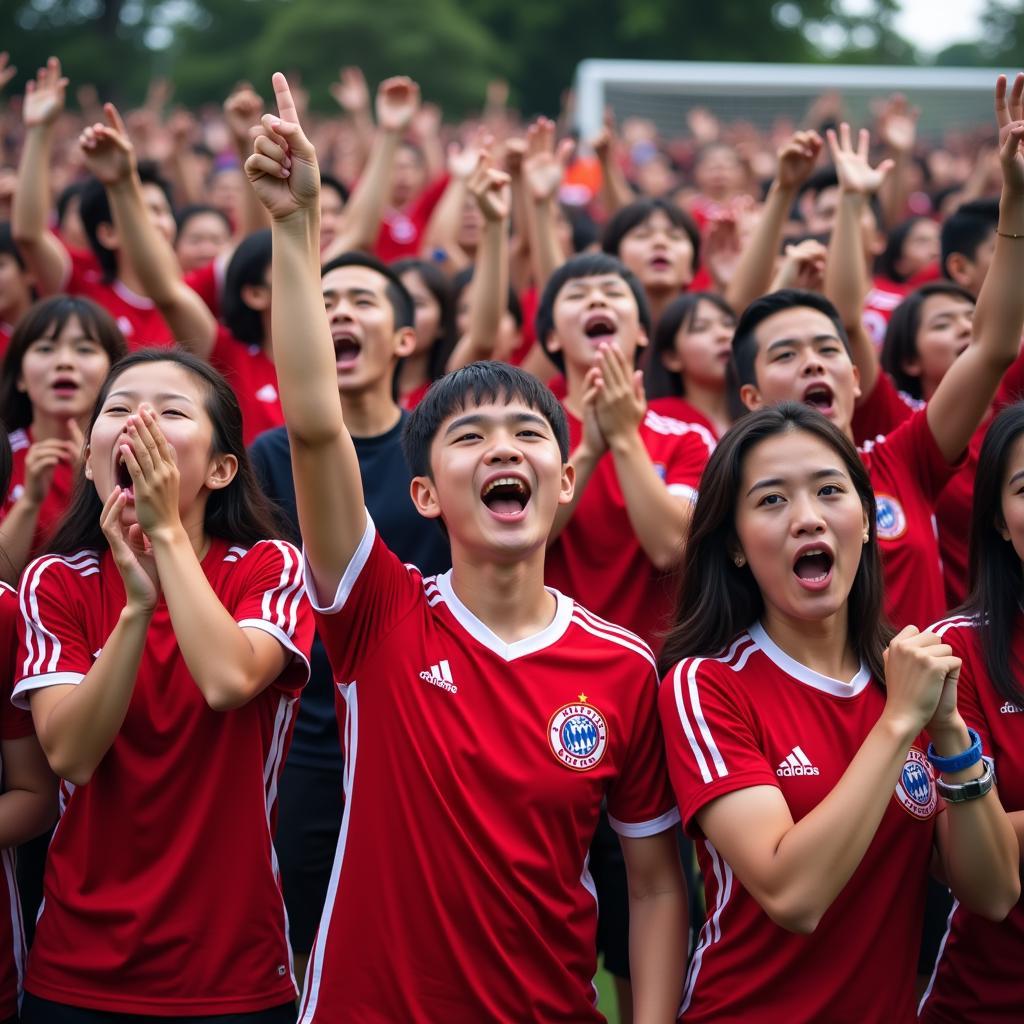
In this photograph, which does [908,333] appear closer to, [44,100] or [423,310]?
[423,310]

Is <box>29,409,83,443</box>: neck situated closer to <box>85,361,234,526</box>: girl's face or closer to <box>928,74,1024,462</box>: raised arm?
<box>85,361,234,526</box>: girl's face

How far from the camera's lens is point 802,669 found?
9.17 ft

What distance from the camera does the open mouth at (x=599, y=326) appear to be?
439 cm

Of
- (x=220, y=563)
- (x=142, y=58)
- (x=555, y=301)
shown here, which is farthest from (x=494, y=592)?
(x=142, y=58)

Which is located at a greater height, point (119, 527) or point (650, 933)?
point (119, 527)

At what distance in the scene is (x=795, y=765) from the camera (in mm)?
2654

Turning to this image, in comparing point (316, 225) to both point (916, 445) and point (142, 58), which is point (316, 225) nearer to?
point (916, 445)

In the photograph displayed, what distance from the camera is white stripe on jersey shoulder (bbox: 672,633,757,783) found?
2.60 meters

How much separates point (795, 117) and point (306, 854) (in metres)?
14.7

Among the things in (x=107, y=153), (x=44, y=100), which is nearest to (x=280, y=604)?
(x=107, y=153)

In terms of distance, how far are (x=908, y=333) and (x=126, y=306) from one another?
306cm

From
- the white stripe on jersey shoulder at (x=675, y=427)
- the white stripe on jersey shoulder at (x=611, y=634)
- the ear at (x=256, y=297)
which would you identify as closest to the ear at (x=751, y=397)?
the white stripe on jersey shoulder at (x=675, y=427)

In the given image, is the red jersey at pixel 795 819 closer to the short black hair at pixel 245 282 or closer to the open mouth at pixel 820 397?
the open mouth at pixel 820 397

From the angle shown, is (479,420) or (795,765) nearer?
(795,765)
